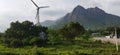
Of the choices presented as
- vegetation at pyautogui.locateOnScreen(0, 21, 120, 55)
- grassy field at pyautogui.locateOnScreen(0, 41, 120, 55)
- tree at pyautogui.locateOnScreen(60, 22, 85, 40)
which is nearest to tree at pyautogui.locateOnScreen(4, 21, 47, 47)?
vegetation at pyautogui.locateOnScreen(0, 21, 120, 55)

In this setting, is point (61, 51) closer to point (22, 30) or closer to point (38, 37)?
point (38, 37)

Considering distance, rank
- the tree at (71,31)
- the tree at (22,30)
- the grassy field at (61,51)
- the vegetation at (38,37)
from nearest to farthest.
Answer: the grassy field at (61,51) < the vegetation at (38,37) < the tree at (71,31) < the tree at (22,30)

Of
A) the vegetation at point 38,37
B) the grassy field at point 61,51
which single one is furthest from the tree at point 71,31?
the grassy field at point 61,51

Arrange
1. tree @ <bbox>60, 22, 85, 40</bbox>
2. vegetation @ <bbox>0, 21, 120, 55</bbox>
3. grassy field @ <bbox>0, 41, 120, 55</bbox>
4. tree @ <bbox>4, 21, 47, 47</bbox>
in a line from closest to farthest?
grassy field @ <bbox>0, 41, 120, 55</bbox>
vegetation @ <bbox>0, 21, 120, 55</bbox>
tree @ <bbox>60, 22, 85, 40</bbox>
tree @ <bbox>4, 21, 47, 47</bbox>

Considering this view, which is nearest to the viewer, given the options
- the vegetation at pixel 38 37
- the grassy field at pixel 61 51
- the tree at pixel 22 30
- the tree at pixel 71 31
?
the grassy field at pixel 61 51

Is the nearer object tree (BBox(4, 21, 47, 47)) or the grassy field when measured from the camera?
the grassy field

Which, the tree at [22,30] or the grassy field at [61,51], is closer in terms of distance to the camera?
the grassy field at [61,51]

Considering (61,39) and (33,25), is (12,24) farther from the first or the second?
(61,39)

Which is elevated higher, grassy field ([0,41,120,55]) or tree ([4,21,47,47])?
tree ([4,21,47,47])

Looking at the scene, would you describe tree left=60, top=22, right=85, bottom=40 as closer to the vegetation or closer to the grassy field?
the vegetation

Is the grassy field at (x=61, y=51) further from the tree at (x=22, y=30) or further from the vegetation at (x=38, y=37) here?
the tree at (x=22, y=30)

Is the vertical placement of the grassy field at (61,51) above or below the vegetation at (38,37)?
below

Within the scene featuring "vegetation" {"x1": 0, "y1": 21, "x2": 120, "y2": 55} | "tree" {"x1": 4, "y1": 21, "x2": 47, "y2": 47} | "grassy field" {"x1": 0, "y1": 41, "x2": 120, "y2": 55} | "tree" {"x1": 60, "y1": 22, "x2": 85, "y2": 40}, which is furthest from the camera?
"tree" {"x1": 4, "y1": 21, "x2": 47, "y2": 47}

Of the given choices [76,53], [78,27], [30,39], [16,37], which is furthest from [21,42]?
[76,53]
